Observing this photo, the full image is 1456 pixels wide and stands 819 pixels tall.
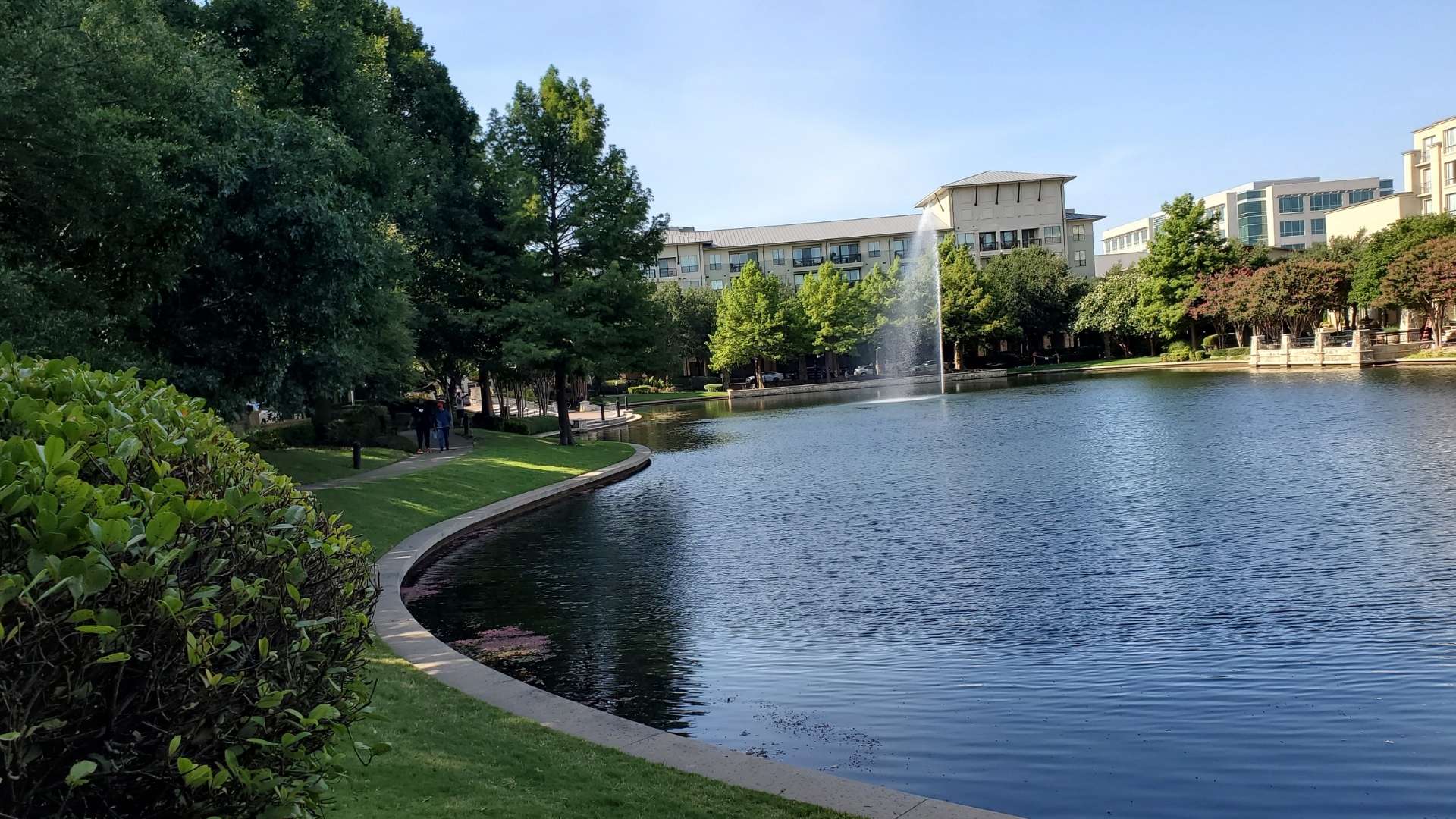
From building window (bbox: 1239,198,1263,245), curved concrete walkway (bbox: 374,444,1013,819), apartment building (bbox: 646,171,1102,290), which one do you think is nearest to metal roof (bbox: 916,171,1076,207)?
apartment building (bbox: 646,171,1102,290)

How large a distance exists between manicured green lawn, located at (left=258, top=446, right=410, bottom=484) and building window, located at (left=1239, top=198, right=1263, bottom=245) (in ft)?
453

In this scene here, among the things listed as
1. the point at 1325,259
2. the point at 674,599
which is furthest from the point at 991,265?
the point at 674,599

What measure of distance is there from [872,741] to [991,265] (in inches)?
3509

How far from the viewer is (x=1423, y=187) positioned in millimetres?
103875

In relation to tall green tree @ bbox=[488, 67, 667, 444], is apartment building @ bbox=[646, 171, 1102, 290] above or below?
above

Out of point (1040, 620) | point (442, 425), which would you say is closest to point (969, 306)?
point (442, 425)

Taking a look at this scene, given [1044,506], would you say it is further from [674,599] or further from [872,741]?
[872,741]

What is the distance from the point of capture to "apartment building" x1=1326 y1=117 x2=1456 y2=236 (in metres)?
95.4

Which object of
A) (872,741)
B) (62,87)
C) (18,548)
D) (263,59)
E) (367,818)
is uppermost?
(263,59)

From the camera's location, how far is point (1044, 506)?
1889 centimetres

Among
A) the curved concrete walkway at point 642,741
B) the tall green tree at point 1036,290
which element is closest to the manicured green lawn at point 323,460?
the curved concrete walkway at point 642,741

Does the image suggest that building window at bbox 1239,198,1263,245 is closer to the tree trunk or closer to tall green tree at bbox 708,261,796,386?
tall green tree at bbox 708,261,796,386

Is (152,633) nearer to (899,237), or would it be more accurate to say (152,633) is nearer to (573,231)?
(573,231)

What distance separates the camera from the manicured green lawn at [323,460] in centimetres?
2438
